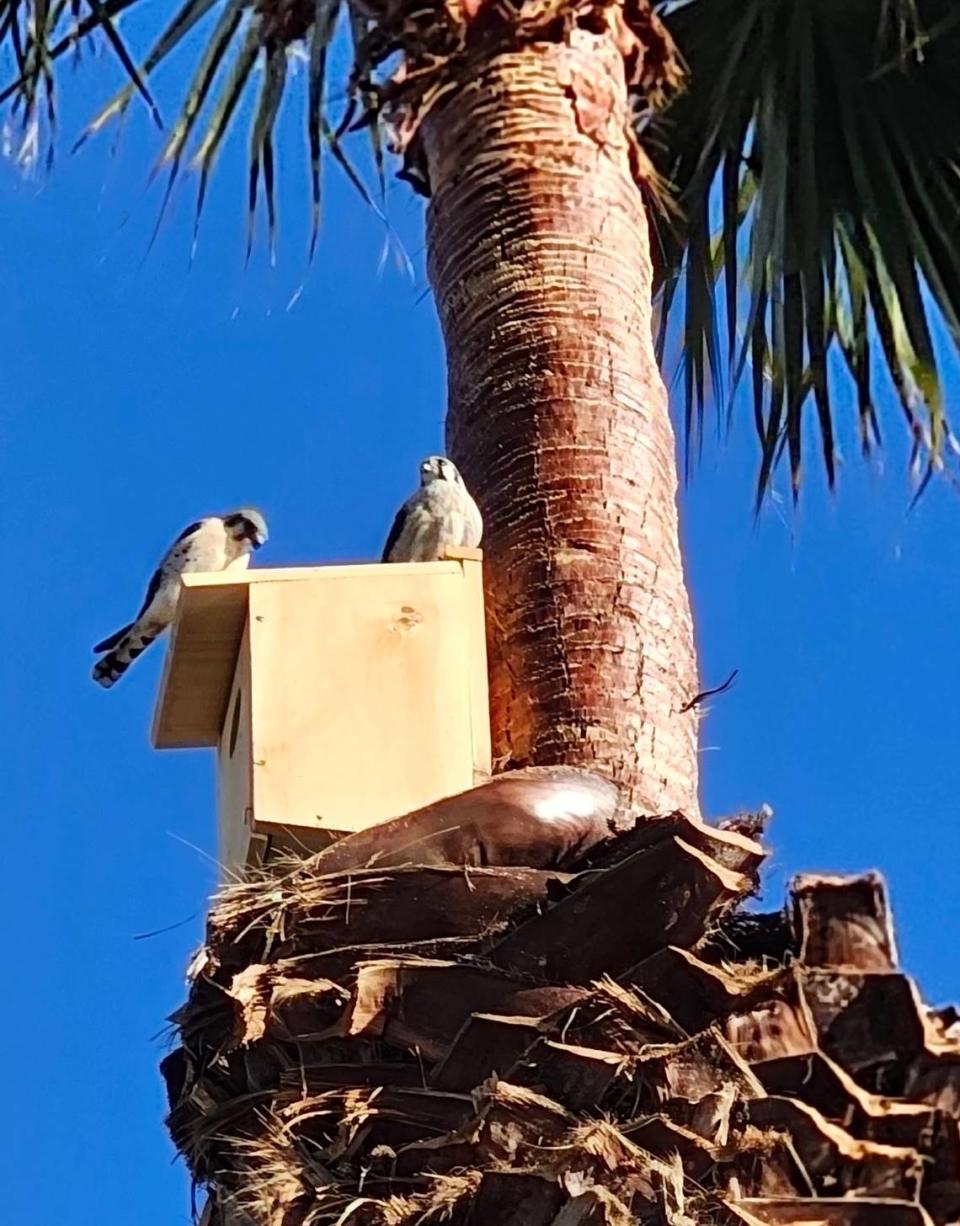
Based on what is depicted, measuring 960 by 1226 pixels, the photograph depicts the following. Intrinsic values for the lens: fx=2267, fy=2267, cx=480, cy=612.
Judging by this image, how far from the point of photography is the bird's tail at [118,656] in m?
5.61

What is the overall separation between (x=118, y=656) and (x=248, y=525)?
624 mm

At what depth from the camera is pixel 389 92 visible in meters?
4.59

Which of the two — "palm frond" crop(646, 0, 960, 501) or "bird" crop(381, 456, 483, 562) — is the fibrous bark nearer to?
"bird" crop(381, 456, 483, 562)

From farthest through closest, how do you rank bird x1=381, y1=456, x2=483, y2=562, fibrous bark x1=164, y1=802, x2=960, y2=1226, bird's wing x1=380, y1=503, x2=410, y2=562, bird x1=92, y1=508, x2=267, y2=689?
1. bird x1=92, y1=508, x2=267, y2=689
2. bird's wing x1=380, y1=503, x2=410, y2=562
3. bird x1=381, y1=456, x2=483, y2=562
4. fibrous bark x1=164, y1=802, x2=960, y2=1226

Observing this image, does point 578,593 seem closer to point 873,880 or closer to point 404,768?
point 404,768

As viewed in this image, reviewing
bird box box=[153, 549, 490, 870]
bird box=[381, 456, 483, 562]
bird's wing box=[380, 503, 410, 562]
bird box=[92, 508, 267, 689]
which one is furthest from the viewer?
bird box=[92, 508, 267, 689]

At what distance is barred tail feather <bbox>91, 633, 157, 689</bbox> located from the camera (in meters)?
5.61

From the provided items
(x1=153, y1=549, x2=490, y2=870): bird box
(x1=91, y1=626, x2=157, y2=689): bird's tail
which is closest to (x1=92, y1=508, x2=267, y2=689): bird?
(x1=91, y1=626, x2=157, y2=689): bird's tail

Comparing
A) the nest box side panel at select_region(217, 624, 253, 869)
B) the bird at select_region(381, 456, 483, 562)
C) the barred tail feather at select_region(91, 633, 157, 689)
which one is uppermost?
the barred tail feather at select_region(91, 633, 157, 689)

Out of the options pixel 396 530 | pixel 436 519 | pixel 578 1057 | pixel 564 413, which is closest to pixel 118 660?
pixel 396 530

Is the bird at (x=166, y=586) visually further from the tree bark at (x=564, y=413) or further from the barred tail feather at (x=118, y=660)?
the tree bark at (x=564, y=413)

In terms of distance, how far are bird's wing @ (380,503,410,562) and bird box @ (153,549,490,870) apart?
28.5 inches

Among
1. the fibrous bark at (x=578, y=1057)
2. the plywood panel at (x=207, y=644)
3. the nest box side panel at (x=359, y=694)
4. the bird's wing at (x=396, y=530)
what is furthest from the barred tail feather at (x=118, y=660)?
the fibrous bark at (x=578, y=1057)

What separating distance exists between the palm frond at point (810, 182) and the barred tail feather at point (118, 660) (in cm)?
159
